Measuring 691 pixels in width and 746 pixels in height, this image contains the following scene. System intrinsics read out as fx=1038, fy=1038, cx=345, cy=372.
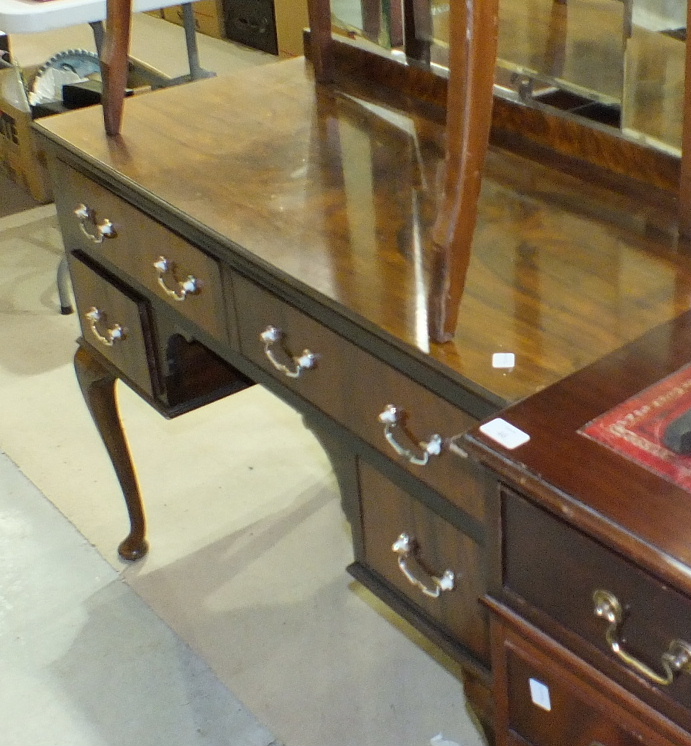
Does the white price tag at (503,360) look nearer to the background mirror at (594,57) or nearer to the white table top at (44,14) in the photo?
the background mirror at (594,57)

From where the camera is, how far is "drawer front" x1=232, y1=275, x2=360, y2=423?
41.6 inches

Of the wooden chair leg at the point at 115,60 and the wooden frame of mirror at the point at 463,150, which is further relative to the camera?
the wooden chair leg at the point at 115,60

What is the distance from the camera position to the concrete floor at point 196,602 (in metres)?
1.54

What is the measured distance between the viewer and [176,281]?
129 centimetres

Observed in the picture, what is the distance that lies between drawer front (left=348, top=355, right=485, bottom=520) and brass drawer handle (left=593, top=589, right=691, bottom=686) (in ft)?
0.72

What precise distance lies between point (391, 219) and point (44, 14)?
126 centimetres

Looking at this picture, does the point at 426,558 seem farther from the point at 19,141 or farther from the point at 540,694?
the point at 19,141

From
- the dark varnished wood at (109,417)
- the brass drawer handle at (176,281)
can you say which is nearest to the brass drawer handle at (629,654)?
the brass drawer handle at (176,281)

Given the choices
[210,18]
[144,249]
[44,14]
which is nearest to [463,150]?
[144,249]

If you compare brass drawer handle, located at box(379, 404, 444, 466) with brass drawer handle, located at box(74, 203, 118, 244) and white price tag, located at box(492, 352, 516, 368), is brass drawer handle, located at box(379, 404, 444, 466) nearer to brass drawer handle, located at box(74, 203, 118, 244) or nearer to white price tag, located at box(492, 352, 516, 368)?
white price tag, located at box(492, 352, 516, 368)

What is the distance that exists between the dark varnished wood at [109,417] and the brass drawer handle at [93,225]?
0.79ft

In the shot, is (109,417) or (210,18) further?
(210,18)

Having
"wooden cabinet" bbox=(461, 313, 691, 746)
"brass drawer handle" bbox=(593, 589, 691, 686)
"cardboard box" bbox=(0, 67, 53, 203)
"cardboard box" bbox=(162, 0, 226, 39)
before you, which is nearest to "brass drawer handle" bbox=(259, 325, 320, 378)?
"wooden cabinet" bbox=(461, 313, 691, 746)

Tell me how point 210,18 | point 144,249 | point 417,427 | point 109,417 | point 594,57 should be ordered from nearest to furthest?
point 417,427 → point 594,57 → point 144,249 → point 109,417 → point 210,18
